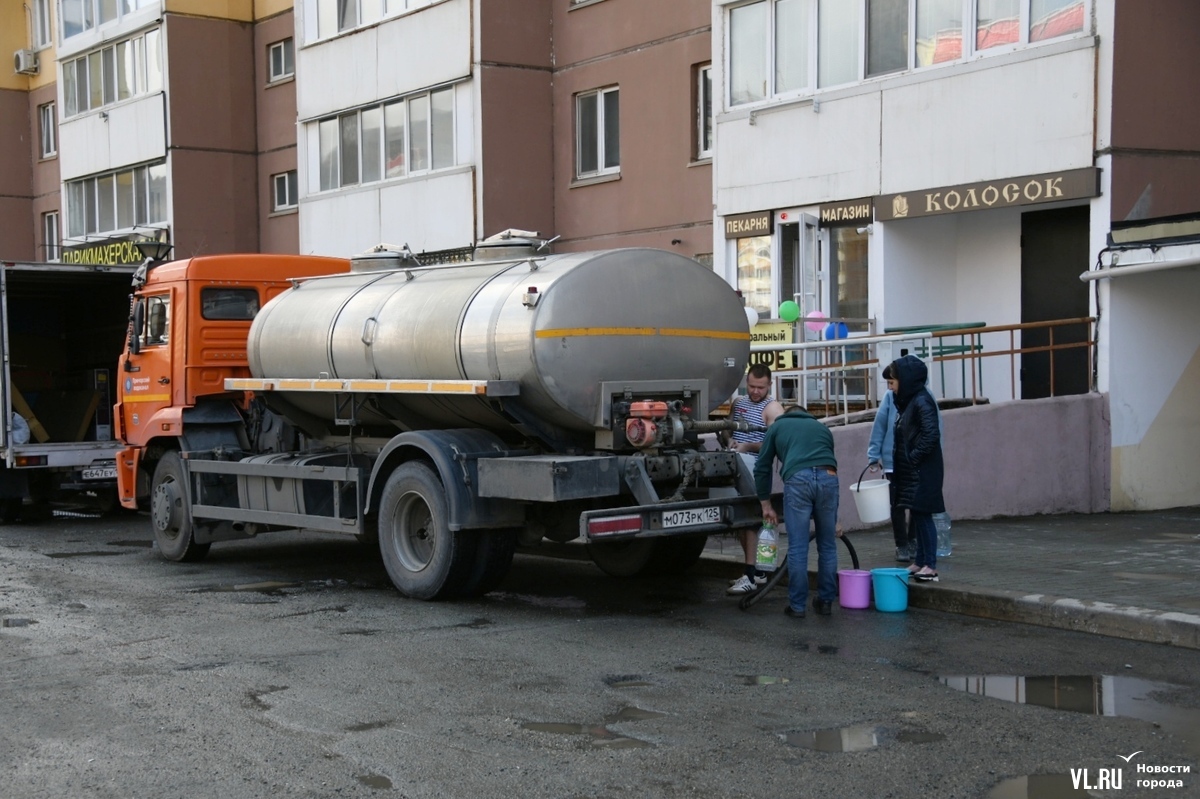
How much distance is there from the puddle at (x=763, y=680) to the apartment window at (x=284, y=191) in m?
25.0

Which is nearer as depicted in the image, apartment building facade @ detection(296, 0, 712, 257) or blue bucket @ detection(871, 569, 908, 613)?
blue bucket @ detection(871, 569, 908, 613)

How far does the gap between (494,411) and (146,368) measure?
5456 millimetres

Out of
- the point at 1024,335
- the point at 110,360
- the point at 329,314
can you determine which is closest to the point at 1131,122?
the point at 1024,335

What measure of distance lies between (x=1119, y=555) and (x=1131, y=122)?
5.22 m

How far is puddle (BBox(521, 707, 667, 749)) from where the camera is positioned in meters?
6.15

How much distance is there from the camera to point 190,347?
1358 centimetres

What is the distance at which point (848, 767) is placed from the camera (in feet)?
18.8

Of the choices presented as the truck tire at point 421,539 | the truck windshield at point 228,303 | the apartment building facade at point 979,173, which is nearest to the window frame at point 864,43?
the apartment building facade at point 979,173

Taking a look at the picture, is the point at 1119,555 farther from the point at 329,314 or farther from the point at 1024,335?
the point at 329,314

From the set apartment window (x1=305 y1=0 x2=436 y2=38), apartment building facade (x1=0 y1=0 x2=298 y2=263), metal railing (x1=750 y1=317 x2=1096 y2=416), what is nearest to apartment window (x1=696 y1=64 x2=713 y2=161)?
metal railing (x1=750 y1=317 x2=1096 y2=416)

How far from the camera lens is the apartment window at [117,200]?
1261 inches

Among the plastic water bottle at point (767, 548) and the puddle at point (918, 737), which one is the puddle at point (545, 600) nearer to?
the plastic water bottle at point (767, 548)

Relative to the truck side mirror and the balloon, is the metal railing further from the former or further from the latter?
the truck side mirror

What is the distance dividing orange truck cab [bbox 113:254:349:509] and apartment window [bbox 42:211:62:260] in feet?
87.0
